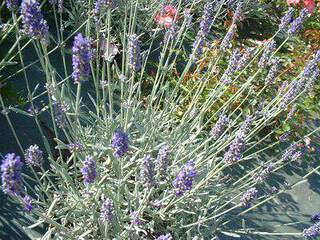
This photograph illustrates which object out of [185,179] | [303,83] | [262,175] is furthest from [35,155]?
[303,83]

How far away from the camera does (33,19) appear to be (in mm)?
1395

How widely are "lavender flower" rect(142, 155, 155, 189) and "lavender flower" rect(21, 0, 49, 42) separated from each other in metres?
0.53

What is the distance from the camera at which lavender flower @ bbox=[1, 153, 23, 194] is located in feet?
3.91

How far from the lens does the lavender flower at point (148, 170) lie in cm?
148

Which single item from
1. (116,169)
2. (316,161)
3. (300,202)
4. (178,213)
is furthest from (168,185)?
(316,161)

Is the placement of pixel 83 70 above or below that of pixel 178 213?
above

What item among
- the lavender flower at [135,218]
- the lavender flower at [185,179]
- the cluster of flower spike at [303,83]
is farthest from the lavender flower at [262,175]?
the lavender flower at [185,179]

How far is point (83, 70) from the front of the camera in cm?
134

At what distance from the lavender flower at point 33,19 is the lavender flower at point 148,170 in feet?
1.73

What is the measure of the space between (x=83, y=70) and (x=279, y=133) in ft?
7.73

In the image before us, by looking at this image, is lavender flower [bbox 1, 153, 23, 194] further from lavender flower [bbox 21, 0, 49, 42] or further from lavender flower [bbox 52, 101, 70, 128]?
lavender flower [bbox 52, 101, 70, 128]

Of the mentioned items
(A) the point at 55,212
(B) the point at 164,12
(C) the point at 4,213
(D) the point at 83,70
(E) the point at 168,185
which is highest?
(D) the point at 83,70

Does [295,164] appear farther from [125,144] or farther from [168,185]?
[125,144]

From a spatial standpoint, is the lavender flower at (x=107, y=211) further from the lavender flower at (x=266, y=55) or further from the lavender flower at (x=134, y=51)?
the lavender flower at (x=266, y=55)
